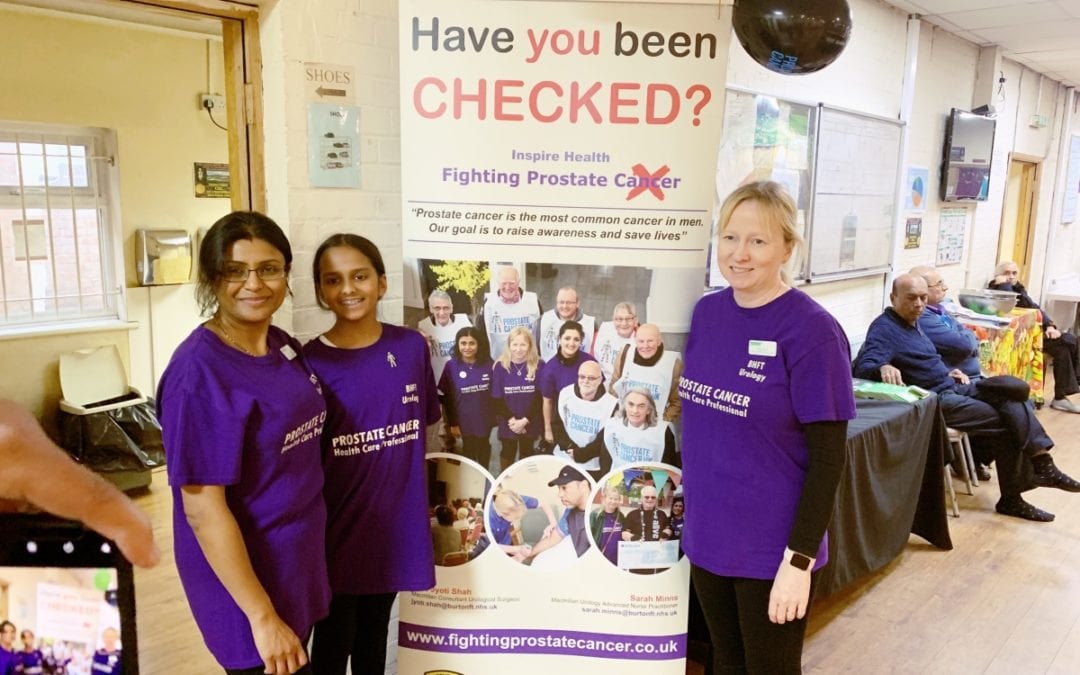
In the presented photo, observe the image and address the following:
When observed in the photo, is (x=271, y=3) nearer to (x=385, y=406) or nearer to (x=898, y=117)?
(x=385, y=406)

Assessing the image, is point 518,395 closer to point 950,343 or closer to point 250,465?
point 250,465

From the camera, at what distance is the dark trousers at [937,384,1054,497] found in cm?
394

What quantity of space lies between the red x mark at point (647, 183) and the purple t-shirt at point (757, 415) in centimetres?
31

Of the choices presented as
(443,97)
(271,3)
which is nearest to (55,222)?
(271,3)

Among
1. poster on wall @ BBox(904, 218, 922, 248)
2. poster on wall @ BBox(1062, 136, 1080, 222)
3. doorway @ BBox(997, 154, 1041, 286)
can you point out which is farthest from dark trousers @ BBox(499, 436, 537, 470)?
poster on wall @ BBox(1062, 136, 1080, 222)

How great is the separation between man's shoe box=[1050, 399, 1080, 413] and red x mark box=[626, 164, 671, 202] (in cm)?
581

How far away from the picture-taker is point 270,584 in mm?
1424

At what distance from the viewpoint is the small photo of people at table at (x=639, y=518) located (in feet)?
6.30

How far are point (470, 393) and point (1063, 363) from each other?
242 inches

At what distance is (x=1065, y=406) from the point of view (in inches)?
240

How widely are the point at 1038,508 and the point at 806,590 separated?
10.7 feet

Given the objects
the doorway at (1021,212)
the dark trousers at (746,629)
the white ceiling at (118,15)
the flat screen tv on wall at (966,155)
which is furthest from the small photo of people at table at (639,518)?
A: the doorway at (1021,212)

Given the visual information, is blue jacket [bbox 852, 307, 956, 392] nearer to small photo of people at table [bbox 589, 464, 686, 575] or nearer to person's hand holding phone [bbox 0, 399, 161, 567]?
small photo of people at table [bbox 589, 464, 686, 575]

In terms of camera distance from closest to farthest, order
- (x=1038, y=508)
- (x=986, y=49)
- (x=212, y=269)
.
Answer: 1. (x=212, y=269)
2. (x=1038, y=508)
3. (x=986, y=49)
